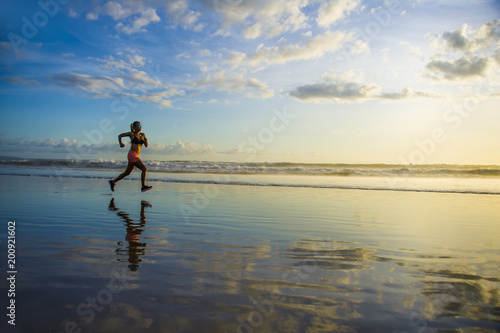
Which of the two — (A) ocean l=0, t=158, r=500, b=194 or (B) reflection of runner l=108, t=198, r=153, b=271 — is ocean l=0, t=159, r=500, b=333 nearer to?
(B) reflection of runner l=108, t=198, r=153, b=271

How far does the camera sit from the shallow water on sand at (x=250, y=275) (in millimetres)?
2553

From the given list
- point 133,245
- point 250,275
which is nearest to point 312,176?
point 133,245

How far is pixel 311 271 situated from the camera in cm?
379

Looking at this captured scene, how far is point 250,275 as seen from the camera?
11.7 feet

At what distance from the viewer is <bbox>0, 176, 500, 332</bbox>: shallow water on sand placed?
101 inches

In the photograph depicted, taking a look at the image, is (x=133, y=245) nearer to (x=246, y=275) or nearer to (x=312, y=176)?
A: (x=246, y=275)

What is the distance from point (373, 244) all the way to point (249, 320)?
Result: 3538mm

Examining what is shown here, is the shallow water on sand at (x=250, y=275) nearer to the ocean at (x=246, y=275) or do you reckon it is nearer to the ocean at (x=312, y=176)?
the ocean at (x=246, y=275)

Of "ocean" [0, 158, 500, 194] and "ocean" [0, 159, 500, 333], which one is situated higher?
"ocean" [0, 158, 500, 194]

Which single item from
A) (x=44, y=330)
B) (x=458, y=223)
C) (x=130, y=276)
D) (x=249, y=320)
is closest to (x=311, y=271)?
(x=249, y=320)

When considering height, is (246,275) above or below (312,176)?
below

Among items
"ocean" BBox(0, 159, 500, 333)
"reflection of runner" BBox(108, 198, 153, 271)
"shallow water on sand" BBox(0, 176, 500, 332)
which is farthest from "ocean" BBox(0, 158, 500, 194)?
"ocean" BBox(0, 159, 500, 333)

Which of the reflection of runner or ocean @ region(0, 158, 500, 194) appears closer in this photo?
the reflection of runner

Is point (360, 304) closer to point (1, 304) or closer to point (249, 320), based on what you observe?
point (249, 320)
